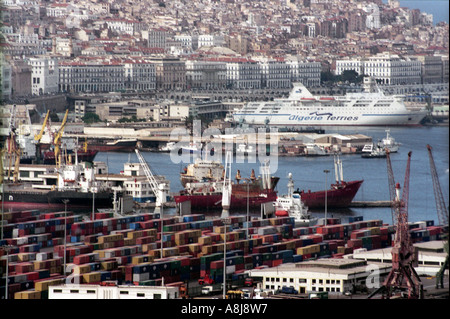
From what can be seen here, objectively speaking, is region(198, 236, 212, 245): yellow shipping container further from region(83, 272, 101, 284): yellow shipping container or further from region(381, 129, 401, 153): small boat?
region(381, 129, 401, 153): small boat

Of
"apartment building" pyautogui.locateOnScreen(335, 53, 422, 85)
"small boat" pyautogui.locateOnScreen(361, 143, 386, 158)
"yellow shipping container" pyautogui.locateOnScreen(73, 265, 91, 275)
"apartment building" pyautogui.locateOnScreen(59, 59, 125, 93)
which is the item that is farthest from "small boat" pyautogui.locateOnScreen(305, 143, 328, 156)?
"yellow shipping container" pyautogui.locateOnScreen(73, 265, 91, 275)

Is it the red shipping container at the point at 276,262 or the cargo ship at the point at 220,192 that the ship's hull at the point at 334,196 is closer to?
the cargo ship at the point at 220,192

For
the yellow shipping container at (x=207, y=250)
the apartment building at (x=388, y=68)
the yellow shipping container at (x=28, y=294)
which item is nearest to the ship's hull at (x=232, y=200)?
the yellow shipping container at (x=207, y=250)

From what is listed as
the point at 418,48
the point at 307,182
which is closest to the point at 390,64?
the point at 418,48

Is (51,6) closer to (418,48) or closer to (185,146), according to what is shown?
(418,48)

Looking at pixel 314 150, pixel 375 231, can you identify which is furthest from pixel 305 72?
pixel 375 231

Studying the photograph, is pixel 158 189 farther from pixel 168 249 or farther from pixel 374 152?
pixel 374 152
